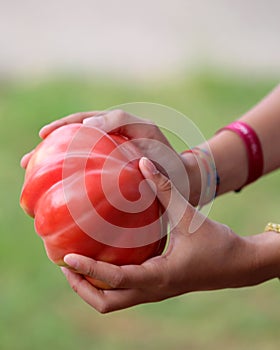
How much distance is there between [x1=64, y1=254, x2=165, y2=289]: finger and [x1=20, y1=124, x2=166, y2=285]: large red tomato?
0.02m

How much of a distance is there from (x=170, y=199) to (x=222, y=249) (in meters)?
0.18

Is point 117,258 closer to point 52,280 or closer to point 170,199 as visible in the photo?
point 170,199

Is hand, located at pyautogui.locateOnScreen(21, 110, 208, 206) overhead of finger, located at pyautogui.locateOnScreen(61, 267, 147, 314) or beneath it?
overhead

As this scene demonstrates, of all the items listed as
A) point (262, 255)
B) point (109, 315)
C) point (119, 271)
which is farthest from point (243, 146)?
point (109, 315)

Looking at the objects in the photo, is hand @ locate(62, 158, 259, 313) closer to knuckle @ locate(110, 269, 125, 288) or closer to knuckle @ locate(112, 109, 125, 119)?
knuckle @ locate(110, 269, 125, 288)

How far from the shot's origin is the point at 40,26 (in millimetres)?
5359

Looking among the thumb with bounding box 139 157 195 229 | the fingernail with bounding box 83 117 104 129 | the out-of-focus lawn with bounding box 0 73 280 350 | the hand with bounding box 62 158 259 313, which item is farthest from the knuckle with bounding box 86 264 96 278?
the out-of-focus lawn with bounding box 0 73 280 350

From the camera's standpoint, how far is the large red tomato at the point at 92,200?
5.01ft

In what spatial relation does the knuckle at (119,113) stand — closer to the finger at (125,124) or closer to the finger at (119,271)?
the finger at (125,124)

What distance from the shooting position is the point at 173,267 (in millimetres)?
1629

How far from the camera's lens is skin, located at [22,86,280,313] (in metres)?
1.56

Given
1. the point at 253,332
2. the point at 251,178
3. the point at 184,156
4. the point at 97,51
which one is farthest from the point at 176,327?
the point at 97,51

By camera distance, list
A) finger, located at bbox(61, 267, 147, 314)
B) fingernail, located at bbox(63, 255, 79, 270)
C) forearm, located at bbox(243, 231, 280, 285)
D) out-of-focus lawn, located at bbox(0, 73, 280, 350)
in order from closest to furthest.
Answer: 1. fingernail, located at bbox(63, 255, 79, 270)
2. finger, located at bbox(61, 267, 147, 314)
3. forearm, located at bbox(243, 231, 280, 285)
4. out-of-focus lawn, located at bbox(0, 73, 280, 350)

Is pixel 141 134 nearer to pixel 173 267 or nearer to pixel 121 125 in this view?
pixel 121 125
